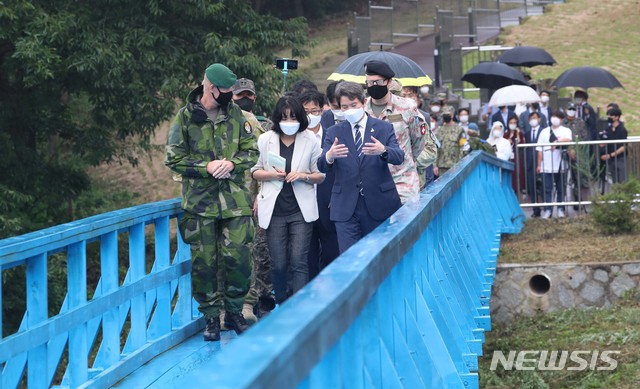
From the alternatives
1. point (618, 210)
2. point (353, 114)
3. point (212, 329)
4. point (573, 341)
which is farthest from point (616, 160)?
point (212, 329)

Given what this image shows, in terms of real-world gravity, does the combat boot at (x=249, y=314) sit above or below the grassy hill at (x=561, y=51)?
below

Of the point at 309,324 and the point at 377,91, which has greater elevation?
the point at 377,91

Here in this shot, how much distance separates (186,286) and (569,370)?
3.51m

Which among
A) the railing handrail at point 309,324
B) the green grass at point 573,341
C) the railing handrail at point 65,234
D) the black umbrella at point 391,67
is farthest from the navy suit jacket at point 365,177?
the railing handrail at point 309,324

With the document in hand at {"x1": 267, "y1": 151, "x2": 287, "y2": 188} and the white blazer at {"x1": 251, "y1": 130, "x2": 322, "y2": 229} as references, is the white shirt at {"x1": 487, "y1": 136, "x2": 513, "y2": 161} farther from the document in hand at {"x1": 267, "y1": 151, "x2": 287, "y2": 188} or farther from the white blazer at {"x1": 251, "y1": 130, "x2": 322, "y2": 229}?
the document in hand at {"x1": 267, "y1": 151, "x2": 287, "y2": 188}

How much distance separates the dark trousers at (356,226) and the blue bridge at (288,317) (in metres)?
0.54

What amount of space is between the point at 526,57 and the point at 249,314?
61.9 ft

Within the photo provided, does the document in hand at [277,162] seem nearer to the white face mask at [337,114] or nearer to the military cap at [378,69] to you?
the white face mask at [337,114]

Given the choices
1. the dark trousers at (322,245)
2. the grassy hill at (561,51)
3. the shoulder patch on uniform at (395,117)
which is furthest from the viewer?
the grassy hill at (561,51)

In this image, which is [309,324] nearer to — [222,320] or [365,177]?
[365,177]

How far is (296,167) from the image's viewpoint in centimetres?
879

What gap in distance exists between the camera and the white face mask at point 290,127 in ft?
28.0

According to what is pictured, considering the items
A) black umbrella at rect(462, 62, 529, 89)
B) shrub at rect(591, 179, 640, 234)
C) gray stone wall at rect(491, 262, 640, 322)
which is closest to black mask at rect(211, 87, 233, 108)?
gray stone wall at rect(491, 262, 640, 322)

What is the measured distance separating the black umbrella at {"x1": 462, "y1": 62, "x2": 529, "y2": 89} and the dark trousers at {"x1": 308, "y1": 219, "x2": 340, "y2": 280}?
15.5m
